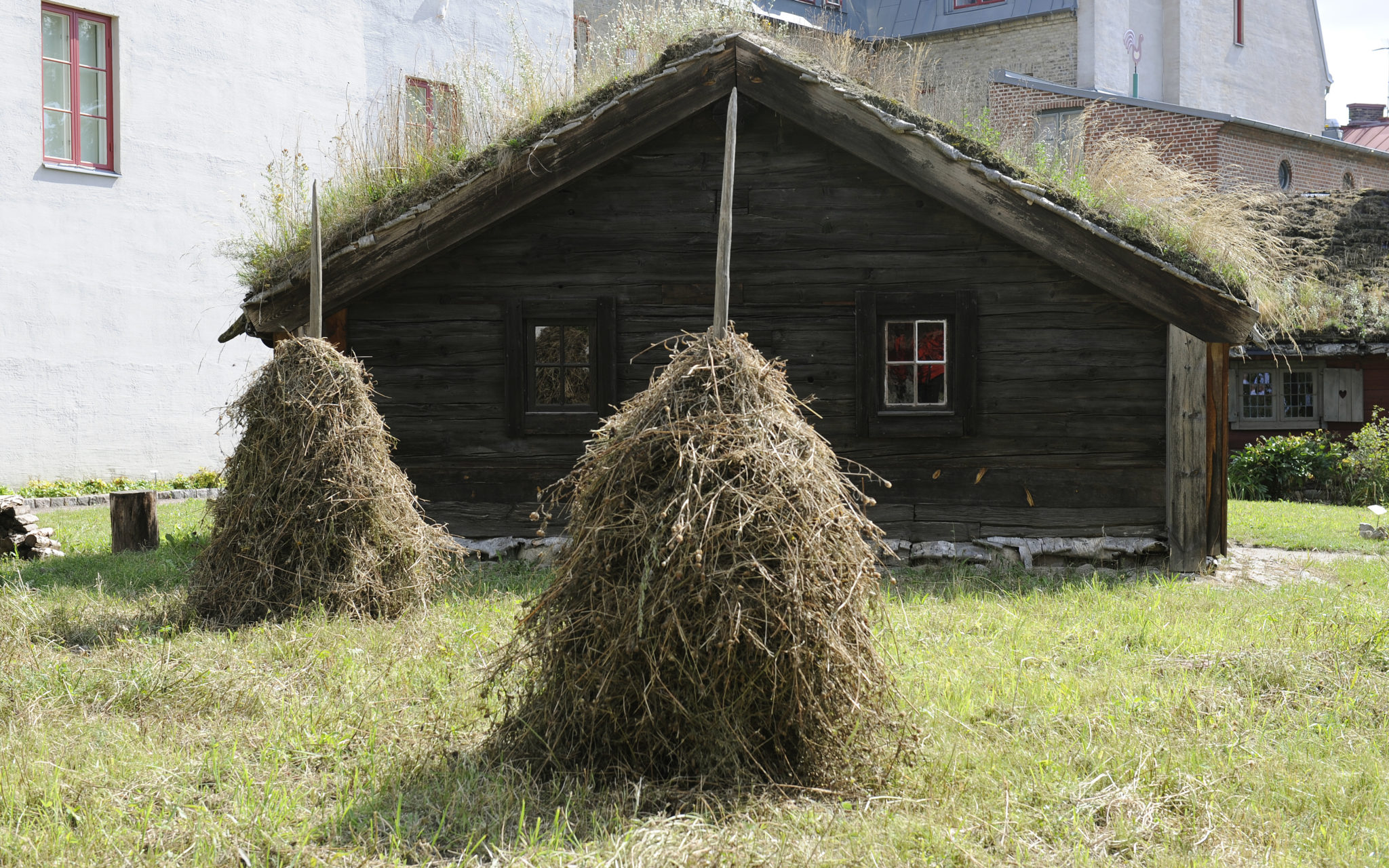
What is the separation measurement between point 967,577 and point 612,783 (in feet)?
15.4

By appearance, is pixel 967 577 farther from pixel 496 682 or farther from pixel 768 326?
pixel 496 682

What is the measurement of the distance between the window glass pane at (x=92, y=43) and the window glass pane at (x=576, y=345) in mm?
9417

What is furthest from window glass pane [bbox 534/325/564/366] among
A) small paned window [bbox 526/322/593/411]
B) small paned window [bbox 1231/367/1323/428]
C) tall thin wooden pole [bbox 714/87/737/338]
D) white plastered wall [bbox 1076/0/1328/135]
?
white plastered wall [bbox 1076/0/1328/135]

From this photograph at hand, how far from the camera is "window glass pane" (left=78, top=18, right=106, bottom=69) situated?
1403 cm

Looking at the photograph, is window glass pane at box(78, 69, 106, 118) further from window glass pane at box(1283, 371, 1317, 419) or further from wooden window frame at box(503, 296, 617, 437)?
window glass pane at box(1283, 371, 1317, 419)

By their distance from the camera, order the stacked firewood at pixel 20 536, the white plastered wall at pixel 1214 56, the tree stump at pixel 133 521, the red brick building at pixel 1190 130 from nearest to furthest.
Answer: the stacked firewood at pixel 20 536
the tree stump at pixel 133 521
the red brick building at pixel 1190 130
the white plastered wall at pixel 1214 56

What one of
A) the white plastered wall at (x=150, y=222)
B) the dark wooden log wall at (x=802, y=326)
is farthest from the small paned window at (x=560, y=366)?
the white plastered wall at (x=150, y=222)

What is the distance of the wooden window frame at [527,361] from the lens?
8.68 meters

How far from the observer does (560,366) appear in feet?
29.2

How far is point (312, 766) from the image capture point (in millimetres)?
4105

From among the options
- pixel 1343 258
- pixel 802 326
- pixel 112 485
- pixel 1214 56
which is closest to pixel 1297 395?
pixel 1343 258

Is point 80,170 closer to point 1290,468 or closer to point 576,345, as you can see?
point 576,345

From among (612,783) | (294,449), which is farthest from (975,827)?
(294,449)

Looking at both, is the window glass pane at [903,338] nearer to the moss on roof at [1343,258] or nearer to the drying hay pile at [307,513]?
the drying hay pile at [307,513]
